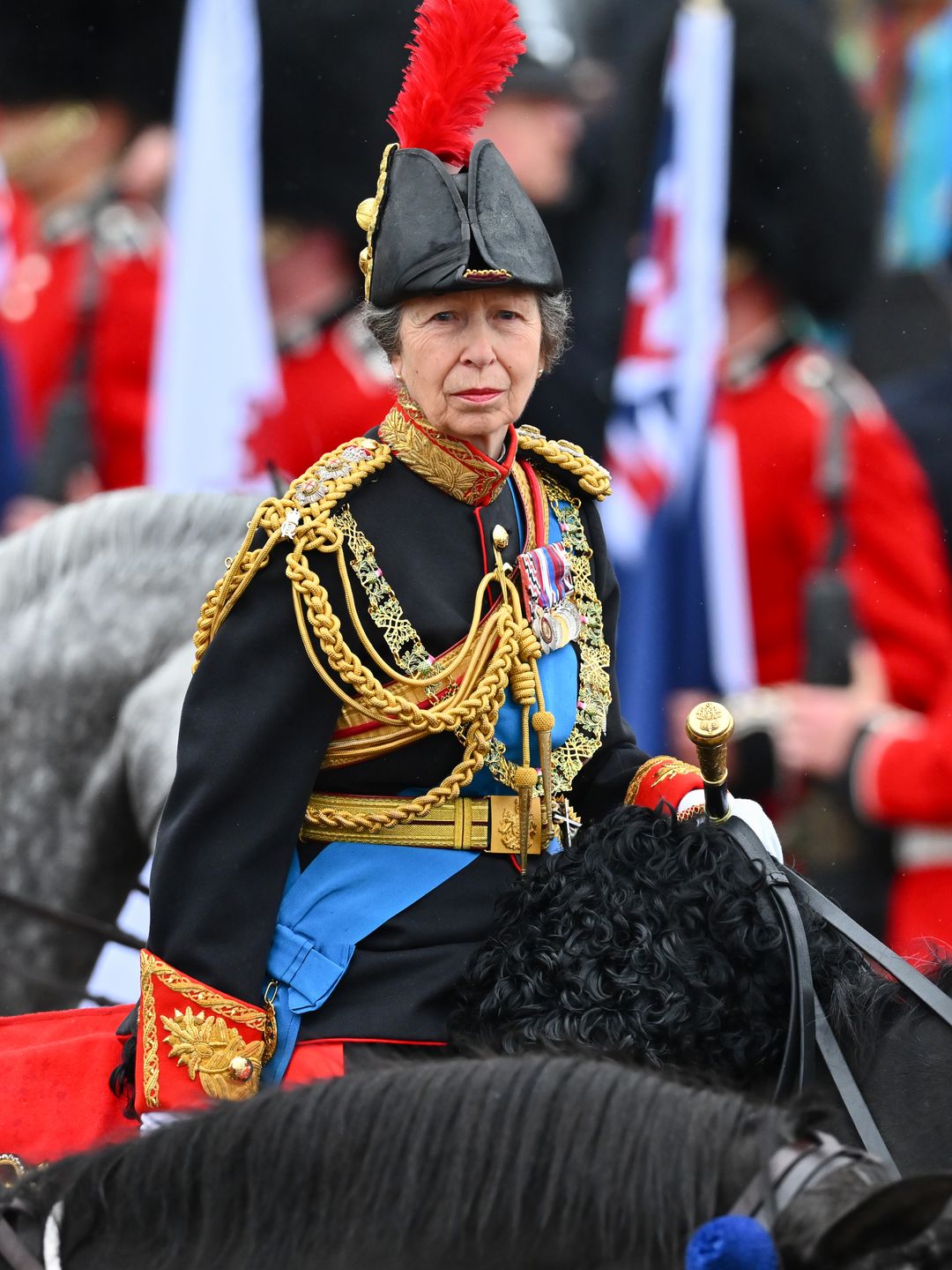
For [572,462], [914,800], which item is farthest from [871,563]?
[572,462]

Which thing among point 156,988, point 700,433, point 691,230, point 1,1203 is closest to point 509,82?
point 691,230

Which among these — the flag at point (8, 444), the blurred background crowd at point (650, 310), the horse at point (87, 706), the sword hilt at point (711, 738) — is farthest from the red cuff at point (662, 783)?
the flag at point (8, 444)

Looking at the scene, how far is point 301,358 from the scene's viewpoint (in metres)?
7.38

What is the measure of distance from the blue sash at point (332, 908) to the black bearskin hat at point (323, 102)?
4615 millimetres

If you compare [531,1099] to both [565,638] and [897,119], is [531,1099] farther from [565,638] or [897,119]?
[897,119]

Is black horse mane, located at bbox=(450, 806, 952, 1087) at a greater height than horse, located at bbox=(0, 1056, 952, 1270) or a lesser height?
greater

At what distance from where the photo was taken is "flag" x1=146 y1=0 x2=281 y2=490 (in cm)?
705

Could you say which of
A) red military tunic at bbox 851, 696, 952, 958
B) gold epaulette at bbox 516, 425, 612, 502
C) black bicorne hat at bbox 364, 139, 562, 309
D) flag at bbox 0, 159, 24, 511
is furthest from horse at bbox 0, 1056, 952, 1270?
flag at bbox 0, 159, 24, 511

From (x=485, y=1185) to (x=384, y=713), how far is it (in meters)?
0.78

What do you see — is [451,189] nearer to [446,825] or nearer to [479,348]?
[479,348]

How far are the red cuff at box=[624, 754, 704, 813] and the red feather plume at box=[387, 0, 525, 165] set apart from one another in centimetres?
85

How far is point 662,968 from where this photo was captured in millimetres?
2408

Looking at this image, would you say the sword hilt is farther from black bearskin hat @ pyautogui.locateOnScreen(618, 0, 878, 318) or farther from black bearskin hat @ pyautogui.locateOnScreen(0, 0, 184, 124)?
black bearskin hat @ pyautogui.locateOnScreen(0, 0, 184, 124)

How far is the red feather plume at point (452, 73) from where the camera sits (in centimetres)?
263
